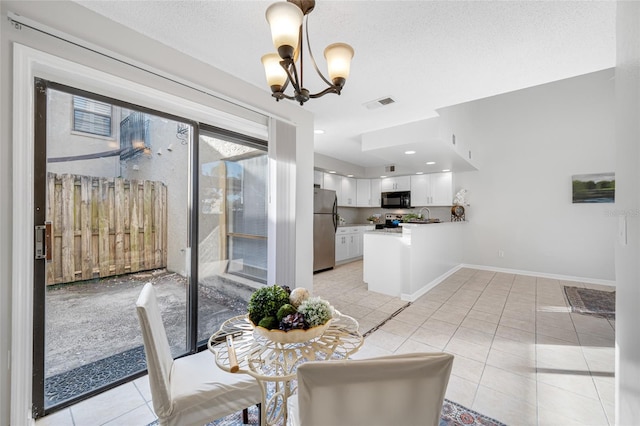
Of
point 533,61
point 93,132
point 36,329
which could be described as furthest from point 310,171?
point 36,329

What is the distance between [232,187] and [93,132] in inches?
44.2

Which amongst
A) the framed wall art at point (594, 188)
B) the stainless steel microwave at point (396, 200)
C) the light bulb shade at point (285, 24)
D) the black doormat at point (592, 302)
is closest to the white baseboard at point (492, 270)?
the black doormat at point (592, 302)

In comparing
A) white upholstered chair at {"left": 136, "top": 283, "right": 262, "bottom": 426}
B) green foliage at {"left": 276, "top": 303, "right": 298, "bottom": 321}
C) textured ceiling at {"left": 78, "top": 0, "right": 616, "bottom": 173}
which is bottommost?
white upholstered chair at {"left": 136, "top": 283, "right": 262, "bottom": 426}

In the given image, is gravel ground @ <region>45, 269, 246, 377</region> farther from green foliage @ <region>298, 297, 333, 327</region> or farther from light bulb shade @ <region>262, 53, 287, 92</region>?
light bulb shade @ <region>262, 53, 287, 92</region>

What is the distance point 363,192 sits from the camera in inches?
278

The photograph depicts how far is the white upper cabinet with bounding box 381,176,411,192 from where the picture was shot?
6.34 metres

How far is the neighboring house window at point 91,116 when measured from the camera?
175cm

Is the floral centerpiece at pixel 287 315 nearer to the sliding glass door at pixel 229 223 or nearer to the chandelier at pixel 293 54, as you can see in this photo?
the chandelier at pixel 293 54

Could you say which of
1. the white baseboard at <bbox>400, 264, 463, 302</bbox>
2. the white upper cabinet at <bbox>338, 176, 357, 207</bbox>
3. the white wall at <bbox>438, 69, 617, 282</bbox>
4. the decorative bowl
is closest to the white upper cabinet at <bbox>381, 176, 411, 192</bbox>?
the white upper cabinet at <bbox>338, 176, 357, 207</bbox>

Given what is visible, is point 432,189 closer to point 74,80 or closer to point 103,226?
point 103,226

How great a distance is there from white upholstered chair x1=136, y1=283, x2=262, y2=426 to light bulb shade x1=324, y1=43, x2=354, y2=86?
4.71 ft

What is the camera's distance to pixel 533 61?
6.81 ft

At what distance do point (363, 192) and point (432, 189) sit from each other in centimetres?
180

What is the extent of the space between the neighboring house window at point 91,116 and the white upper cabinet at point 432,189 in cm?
576
